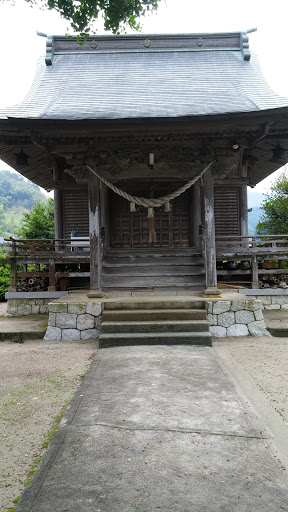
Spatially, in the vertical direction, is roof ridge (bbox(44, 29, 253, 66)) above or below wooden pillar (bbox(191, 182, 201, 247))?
above

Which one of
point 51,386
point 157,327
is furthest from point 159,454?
point 157,327

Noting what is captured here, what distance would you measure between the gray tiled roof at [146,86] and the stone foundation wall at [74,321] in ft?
12.7

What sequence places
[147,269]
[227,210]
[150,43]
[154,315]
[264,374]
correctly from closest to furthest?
[264,374], [154,315], [147,269], [227,210], [150,43]

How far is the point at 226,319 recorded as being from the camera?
24.1 feet

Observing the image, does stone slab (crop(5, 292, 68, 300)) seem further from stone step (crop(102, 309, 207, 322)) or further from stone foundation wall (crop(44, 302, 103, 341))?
stone step (crop(102, 309, 207, 322))

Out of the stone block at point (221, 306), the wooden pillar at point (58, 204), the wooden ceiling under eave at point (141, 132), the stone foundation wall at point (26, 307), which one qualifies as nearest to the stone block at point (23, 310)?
the stone foundation wall at point (26, 307)

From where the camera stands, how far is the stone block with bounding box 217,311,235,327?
735 centimetres

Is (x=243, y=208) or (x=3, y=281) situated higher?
(x=243, y=208)

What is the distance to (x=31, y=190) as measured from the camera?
100688mm

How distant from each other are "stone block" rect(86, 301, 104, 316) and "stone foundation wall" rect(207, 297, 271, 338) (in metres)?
2.23

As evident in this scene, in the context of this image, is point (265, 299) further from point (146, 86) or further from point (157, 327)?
point (146, 86)

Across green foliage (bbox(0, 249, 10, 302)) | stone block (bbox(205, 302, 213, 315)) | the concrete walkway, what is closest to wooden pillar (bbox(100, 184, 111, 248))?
stone block (bbox(205, 302, 213, 315))

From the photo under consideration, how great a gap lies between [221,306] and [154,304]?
1.38 metres

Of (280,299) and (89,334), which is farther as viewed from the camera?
(280,299)
